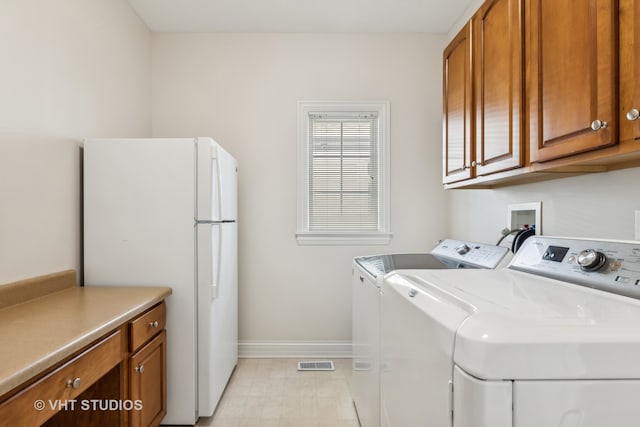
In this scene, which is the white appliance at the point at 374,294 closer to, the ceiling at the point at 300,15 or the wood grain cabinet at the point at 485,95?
the wood grain cabinet at the point at 485,95

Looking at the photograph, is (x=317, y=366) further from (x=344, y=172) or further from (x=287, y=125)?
(x=287, y=125)

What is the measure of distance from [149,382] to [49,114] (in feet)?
4.53

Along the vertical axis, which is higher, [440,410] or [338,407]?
[440,410]

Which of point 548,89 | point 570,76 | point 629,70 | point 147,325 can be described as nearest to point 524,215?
point 548,89

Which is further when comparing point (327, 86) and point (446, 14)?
point (327, 86)

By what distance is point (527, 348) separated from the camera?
72 centimetres

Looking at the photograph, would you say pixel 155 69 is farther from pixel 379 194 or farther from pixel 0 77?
pixel 379 194

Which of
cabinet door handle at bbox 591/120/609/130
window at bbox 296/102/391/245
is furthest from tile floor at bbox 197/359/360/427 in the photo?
cabinet door handle at bbox 591/120/609/130

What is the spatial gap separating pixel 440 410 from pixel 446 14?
9.61 feet

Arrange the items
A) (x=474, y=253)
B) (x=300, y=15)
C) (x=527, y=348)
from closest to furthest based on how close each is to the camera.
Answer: (x=527, y=348), (x=474, y=253), (x=300, y=15)

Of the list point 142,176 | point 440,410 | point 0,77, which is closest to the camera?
point 440,410

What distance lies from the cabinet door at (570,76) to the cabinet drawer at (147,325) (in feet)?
5.79

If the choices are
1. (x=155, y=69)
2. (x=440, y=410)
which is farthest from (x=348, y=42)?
(x=440, y=410)

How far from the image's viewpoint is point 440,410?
0.89 metres
